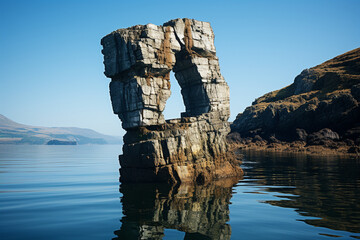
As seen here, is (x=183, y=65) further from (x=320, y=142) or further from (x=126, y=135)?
(x=320, y=142)

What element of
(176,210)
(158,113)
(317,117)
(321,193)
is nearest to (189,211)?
(176,210)

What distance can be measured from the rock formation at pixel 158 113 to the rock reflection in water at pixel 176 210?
1590mm

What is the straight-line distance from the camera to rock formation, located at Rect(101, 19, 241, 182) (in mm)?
19078

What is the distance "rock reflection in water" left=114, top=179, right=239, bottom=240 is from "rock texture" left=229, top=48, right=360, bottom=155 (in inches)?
1286

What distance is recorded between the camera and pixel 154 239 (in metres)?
9.02

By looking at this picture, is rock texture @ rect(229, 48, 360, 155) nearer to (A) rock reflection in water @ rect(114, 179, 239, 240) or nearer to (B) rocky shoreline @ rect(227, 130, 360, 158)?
(B) rocky shoreline @ rect(227, 130, 360, 158)

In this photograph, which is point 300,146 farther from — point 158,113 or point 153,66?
point 153,66

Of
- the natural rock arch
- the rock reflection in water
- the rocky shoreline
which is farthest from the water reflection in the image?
the rocky shoreline

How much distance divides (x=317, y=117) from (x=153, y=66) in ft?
153

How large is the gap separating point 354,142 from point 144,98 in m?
40.0

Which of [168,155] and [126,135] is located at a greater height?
[126,135]

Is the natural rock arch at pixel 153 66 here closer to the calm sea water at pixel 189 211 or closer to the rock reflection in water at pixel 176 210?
the rock reflection in water at pixel 176 210

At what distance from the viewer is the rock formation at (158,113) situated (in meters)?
19.1

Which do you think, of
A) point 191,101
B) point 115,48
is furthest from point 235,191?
point 115,48
